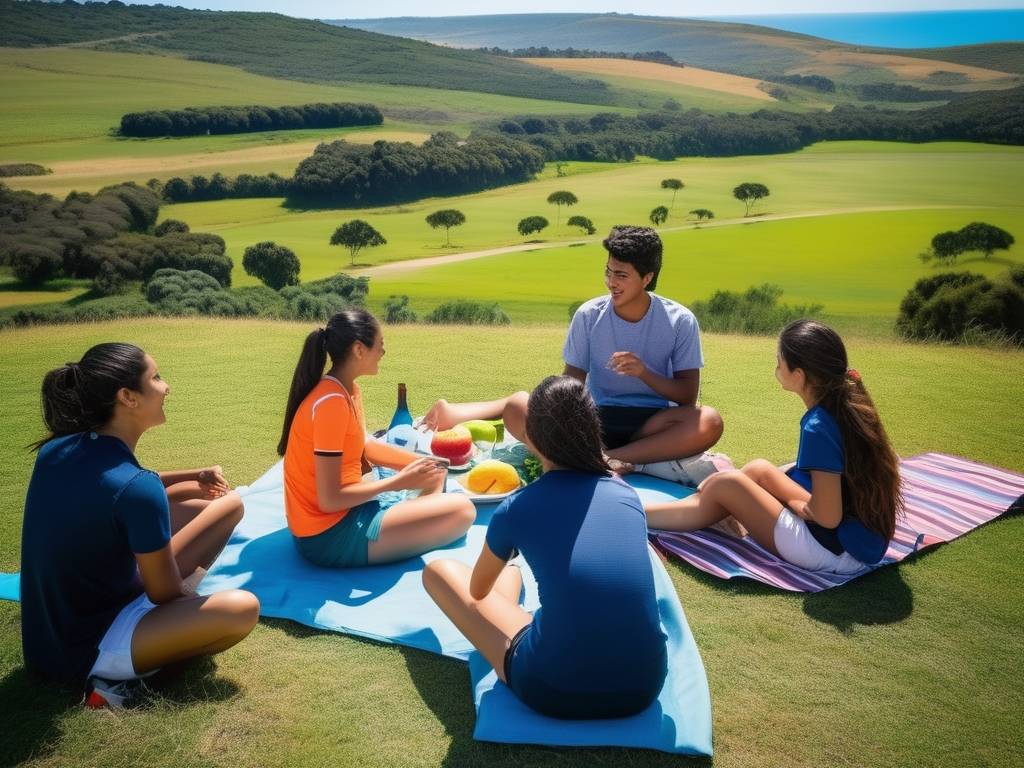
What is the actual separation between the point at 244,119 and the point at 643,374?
16.3m

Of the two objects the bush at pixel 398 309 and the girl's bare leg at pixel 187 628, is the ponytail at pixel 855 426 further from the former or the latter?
the bush at pixel 398 309

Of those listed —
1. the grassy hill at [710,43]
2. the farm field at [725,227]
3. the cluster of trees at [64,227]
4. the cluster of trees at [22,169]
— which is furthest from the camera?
the grassy hill at [710,43]

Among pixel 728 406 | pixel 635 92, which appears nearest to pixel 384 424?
pixel 728 406

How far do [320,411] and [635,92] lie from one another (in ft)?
72.0

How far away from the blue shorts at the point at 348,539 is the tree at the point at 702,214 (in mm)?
15581

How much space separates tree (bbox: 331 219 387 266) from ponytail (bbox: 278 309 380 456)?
A: 1297 cm

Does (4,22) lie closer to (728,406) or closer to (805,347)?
(728,406)

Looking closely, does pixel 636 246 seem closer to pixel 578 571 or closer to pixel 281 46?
pixel 578 571

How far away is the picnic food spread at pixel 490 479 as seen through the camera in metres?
4.39

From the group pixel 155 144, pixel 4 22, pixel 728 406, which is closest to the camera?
pixel 728 406

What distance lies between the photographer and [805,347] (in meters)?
3.48

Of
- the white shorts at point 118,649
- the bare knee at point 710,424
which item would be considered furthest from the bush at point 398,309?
the white shorts at point 118,649

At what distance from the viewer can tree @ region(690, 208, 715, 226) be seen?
17.8 metres

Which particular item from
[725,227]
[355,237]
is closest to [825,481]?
[355,237]
